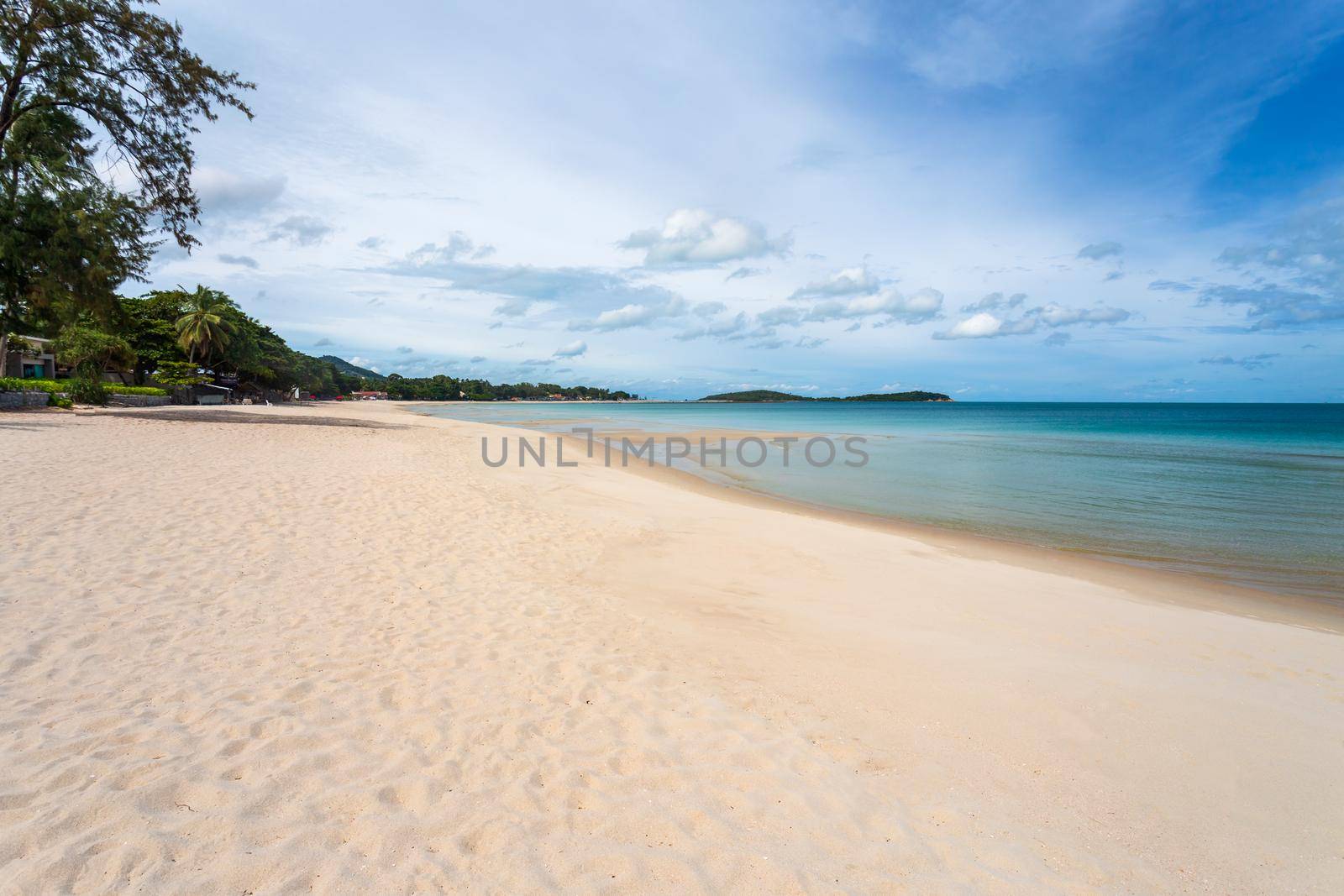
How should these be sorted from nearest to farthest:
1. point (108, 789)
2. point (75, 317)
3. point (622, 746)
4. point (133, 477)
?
point (108, 789)
point (622, 746)
point (133, 477)
point (75, 317)

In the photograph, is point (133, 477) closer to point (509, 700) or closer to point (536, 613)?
point (536, 613)

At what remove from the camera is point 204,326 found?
47.7 metres

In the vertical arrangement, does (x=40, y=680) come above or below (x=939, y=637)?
above

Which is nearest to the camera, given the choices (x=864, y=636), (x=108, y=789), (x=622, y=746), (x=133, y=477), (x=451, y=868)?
(x=451, y=868)

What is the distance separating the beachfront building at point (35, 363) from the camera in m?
45.3

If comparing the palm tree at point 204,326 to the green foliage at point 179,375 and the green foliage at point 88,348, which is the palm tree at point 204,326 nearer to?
the green foliage at point 179,375

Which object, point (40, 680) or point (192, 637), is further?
point (192, 637)

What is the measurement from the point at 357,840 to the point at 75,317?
31.1 metres

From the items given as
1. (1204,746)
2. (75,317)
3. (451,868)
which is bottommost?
(1204,746)

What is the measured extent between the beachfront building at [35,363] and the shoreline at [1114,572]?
5815 cm

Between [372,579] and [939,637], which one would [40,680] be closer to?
[372,579]

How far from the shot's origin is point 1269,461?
29.5 meters

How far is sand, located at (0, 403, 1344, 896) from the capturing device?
114 inches

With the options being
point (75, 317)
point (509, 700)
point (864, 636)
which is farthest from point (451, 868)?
point (75, 317)
